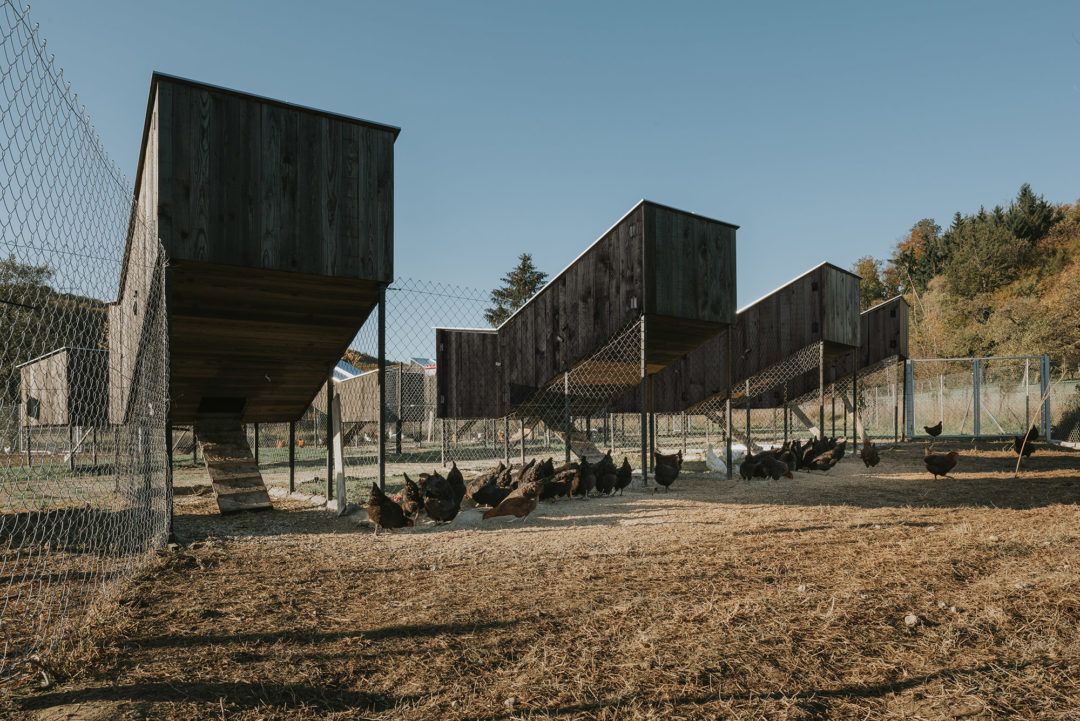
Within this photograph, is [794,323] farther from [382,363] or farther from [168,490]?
[168,490]

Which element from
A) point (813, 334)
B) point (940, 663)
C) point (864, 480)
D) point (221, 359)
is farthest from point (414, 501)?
point (813, 334)

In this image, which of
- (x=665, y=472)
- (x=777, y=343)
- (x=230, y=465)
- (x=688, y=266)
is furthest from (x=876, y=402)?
(x=230, y=465)

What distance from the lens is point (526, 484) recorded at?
7770mm

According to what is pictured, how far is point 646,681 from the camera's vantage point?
281cm

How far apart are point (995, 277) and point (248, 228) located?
160 feet

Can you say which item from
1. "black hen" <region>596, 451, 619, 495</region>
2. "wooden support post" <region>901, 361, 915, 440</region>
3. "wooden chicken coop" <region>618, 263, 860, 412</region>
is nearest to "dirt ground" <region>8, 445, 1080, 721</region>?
"black hen" <region>596, 451, 619, 495</region>

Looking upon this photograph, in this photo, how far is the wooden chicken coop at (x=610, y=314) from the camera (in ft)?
35.0

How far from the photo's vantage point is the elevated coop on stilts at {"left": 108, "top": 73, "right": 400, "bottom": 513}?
6504mm

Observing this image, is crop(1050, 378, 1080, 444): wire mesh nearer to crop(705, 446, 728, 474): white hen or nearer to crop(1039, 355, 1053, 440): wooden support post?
crop(1039, 355, 1053, 440): wooden support post

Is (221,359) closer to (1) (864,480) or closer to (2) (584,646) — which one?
(2) (584,646)

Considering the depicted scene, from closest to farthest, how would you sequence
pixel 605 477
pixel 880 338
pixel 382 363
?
pixel 382 363
pixel 605 477
pixel 880 338

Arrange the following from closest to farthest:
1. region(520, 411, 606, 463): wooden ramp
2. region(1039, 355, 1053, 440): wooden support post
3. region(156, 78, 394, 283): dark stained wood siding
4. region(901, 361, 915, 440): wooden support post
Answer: region(156, 78, 394, 283): dark stained wood siding → region(520, 411, 606, 463): wooden ramp → region(1039, 355, 1053, 440): wooden support post → region(901, 361, 915, 440): wooden support post

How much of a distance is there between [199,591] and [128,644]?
1.15 meters

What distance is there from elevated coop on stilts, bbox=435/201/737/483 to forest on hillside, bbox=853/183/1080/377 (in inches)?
1095
